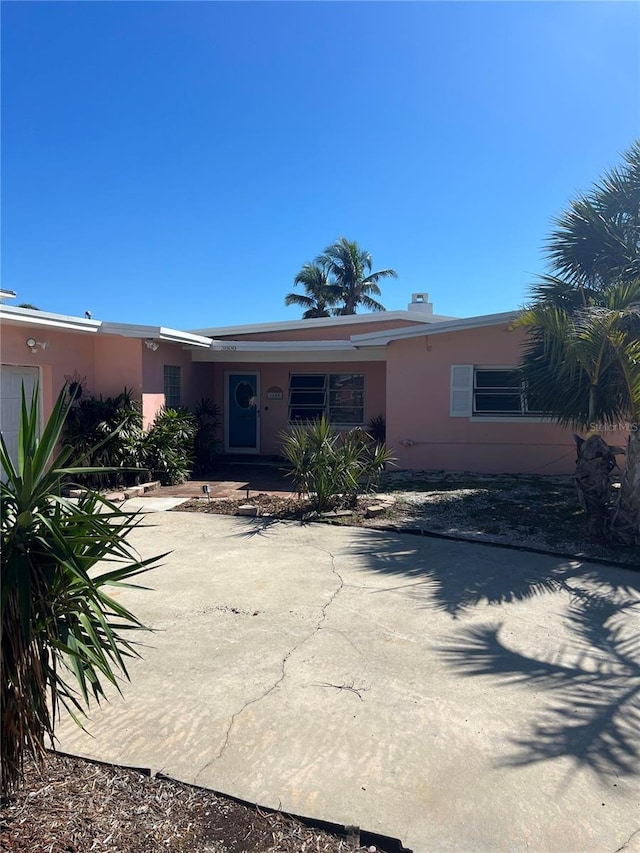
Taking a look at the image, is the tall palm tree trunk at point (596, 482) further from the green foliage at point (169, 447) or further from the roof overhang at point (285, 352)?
the green foliage at point (169, 447)

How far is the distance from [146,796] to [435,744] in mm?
1496

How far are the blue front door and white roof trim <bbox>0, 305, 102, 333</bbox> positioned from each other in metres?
5.40

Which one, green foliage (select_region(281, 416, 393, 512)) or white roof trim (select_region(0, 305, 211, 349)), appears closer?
green foliage (select_region(281, 416, 393, 512))

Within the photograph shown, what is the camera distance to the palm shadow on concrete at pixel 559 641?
10.1 ft

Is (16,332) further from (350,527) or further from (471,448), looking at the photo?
(471,448)

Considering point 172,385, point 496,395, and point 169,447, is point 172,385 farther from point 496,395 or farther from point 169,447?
point 496,395

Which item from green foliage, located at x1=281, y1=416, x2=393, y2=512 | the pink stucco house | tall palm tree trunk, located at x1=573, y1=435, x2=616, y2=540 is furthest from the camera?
the pink stucco house

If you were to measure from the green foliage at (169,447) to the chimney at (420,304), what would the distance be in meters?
8.86

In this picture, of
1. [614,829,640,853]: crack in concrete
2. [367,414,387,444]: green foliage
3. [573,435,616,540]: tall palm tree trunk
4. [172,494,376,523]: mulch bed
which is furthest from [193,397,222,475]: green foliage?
[614,829,640,853]: crack in concrete

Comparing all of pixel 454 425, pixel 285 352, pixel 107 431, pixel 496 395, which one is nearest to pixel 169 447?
pixel 107 431

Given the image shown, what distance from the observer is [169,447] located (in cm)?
1123

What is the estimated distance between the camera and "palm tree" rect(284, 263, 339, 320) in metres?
33.2

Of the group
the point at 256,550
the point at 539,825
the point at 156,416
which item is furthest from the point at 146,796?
the point at 156,416

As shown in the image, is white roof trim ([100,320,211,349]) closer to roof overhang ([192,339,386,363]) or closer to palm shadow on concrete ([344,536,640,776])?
roof overhang ([192,339,386,363])
